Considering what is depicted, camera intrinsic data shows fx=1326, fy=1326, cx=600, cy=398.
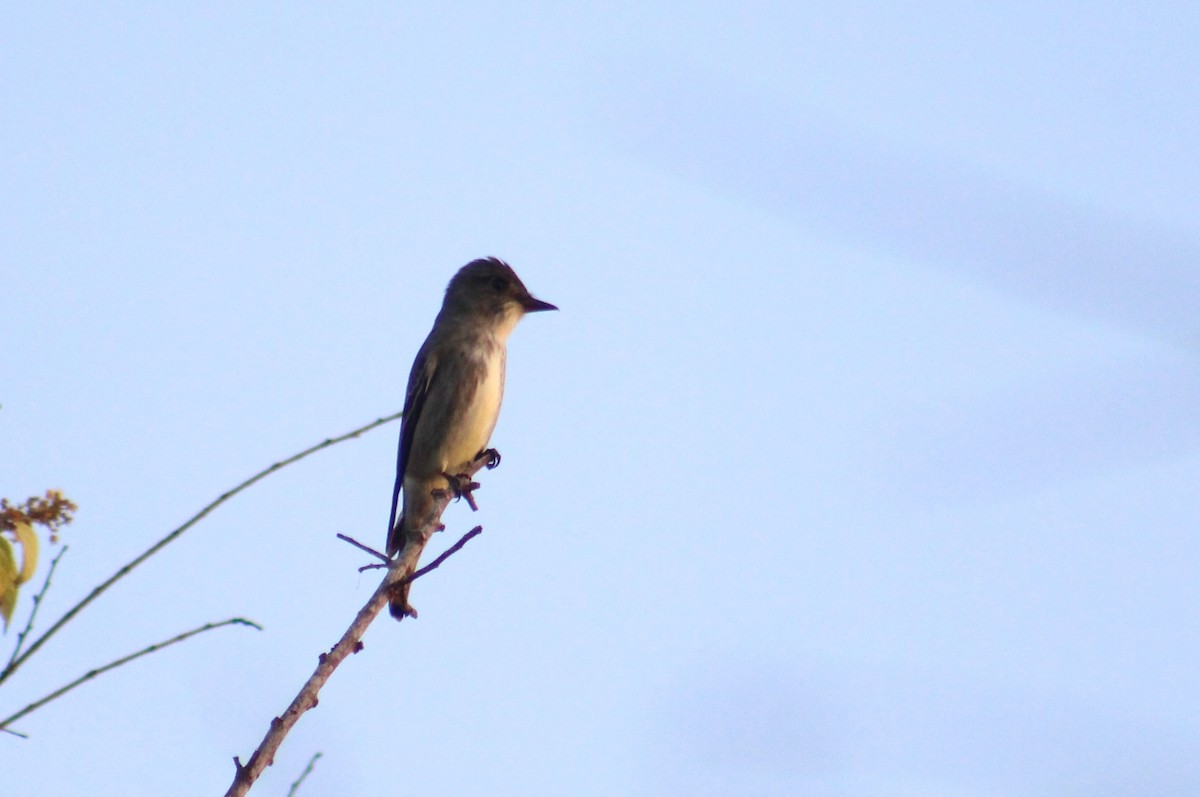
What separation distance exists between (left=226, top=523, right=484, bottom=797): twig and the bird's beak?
557cm

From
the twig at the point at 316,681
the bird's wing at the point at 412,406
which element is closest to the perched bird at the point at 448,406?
the bird's wing at the point at 412,406

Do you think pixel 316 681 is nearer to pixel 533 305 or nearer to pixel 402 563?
pixel 402 563

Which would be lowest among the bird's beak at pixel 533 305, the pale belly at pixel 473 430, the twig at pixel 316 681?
the twig at pixel 316 681

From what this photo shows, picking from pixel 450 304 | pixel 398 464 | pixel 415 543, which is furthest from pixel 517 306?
pixel 415 543

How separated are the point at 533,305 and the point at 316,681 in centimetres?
667

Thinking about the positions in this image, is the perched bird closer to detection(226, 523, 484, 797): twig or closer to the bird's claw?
the bird's claw

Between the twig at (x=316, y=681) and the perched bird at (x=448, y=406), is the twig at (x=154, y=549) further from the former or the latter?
the perched bird at (x=448, y=406)

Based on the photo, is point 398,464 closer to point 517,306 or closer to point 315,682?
point 517,306

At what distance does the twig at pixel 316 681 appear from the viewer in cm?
303

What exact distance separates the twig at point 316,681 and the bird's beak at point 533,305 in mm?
5568

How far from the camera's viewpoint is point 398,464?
29.9 feet

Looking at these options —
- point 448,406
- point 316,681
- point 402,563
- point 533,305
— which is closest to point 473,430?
point 448,406

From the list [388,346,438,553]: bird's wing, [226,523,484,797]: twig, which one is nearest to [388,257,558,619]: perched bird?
[388,346,438,553]: bird's wing

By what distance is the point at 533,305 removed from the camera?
9984 millimetres
